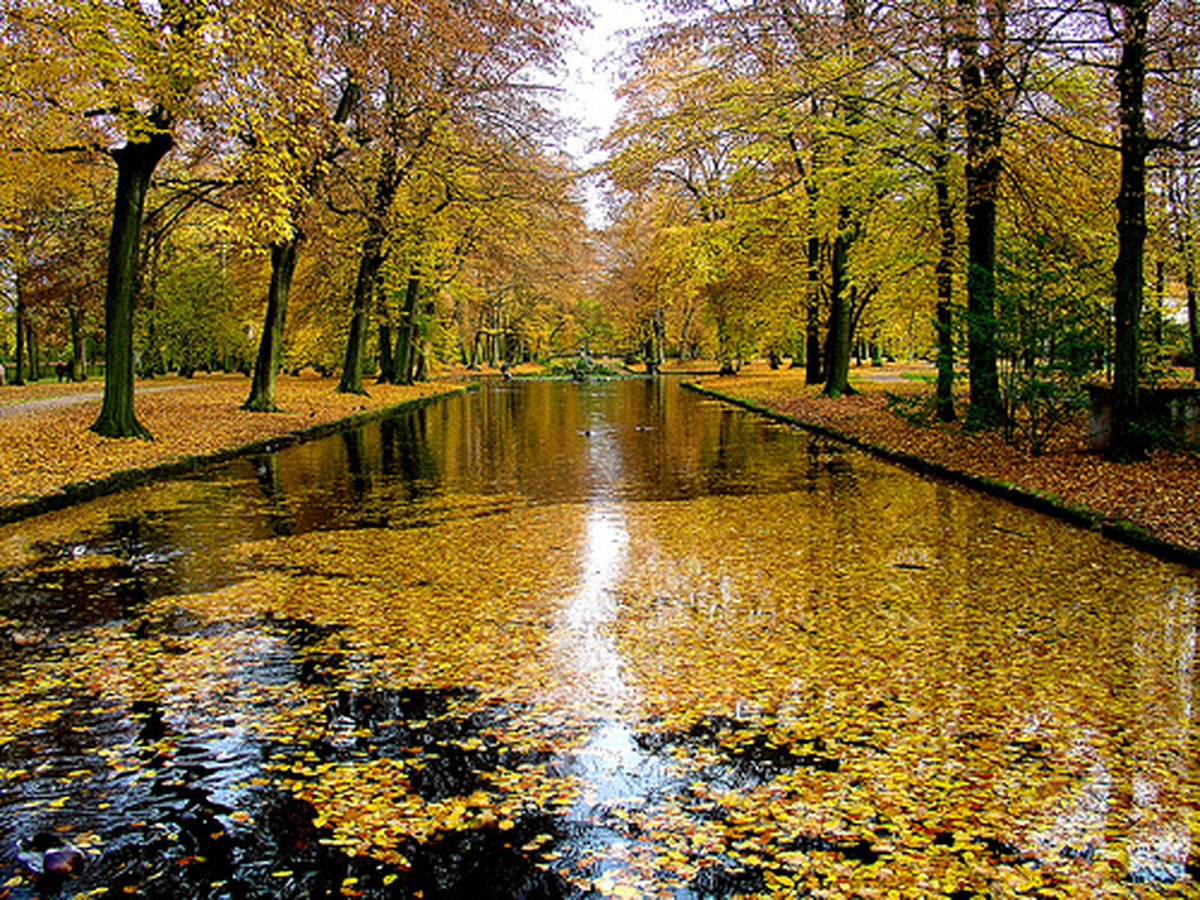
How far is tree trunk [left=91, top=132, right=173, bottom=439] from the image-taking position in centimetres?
1346

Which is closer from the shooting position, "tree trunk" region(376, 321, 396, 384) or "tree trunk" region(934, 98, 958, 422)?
"tree trunk" region(934, 98, 958, 422)

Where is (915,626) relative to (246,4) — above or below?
below

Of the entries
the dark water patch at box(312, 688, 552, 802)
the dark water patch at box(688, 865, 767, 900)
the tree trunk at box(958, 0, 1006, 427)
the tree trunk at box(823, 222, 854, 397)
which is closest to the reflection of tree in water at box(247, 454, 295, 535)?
the dark water patch at box(312, 688, 552, 802)

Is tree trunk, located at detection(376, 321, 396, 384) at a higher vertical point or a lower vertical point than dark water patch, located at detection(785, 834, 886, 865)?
higher

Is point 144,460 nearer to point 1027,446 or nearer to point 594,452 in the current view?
point 594,452

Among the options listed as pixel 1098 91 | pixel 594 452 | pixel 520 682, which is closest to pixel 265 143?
pixel 594 452

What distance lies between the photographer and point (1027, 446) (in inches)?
491

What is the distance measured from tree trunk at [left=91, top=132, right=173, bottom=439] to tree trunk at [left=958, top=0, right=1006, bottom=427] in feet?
40.6

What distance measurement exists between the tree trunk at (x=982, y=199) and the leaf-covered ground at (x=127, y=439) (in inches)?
478

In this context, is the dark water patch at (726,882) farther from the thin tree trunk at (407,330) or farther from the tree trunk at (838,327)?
the thin tree trunk at (407,330)

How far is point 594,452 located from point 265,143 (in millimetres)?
7187

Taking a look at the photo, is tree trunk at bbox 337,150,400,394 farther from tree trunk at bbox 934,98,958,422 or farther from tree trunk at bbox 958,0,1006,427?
tree trunk at bbox 958,0,1006,427

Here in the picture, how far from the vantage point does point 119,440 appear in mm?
13477

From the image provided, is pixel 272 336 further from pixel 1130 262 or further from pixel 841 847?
pixel 841 847
